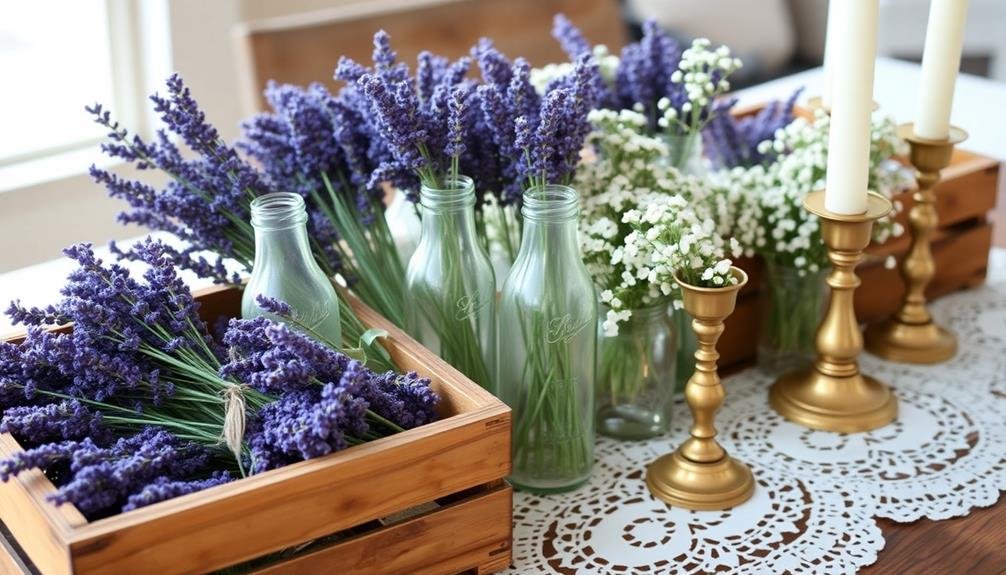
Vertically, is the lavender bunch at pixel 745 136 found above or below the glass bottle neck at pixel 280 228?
below

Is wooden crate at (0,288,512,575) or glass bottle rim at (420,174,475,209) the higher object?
glass bottle rim at (420,174,475,209)

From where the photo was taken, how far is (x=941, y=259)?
148 centimetres

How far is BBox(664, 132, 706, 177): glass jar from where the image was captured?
1.33 m

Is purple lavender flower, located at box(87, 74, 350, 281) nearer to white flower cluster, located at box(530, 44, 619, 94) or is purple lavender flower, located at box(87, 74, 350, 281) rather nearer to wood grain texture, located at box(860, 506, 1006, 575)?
white flower cluster, located at box(530, 44, 619, 94)

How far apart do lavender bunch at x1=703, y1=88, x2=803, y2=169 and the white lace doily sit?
0.31 metres

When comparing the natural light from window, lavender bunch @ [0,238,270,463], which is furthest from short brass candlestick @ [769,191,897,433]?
the natural light from window

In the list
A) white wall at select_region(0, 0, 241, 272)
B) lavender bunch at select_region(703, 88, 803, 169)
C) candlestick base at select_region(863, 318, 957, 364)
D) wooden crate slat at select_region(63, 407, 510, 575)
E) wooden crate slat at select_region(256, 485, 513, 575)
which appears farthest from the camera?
white wall at select_region(0, 0, 241, 272)

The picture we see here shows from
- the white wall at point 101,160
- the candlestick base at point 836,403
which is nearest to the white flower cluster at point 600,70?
the candlestick base at point 836,403

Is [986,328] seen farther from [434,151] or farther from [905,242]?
[434,151]

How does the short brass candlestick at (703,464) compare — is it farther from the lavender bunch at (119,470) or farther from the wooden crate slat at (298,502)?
the lavender bunch at (119,470)

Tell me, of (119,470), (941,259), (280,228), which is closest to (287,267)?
(280,228)

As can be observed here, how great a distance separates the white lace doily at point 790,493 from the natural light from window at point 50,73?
1.90 meters

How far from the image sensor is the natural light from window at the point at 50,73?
256cm

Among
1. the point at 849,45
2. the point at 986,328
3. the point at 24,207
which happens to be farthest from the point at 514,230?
the point at 24,207
